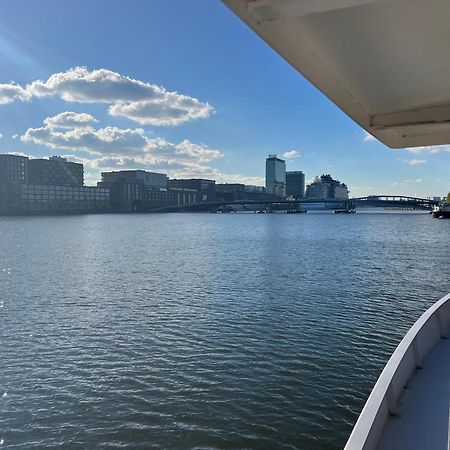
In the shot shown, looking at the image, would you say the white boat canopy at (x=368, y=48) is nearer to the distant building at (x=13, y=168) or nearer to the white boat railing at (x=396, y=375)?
the white boat railing at (x=396, y=375)

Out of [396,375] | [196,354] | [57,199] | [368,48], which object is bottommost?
[196,354]

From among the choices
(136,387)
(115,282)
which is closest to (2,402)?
(136,387)

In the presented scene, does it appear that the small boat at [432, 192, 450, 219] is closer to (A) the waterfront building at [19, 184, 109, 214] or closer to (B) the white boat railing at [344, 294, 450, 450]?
(B) the white boat railing at [344, 294, 450, 450]

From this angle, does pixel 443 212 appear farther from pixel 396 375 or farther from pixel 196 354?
pixel 396 375

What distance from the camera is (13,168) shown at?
192 meters

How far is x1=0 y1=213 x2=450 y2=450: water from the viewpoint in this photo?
869cm

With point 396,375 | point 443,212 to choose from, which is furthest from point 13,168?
point 396,375

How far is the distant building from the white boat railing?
654 feet

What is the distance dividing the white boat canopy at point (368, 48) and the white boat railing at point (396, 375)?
337 cm

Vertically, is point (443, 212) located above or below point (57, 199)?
below

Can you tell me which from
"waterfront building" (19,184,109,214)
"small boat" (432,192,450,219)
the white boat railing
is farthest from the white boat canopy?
"waterfront building" (19,184,109,214)

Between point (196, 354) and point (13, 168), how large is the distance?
208m

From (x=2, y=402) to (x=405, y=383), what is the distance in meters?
9.26

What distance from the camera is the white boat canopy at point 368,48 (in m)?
3.01
